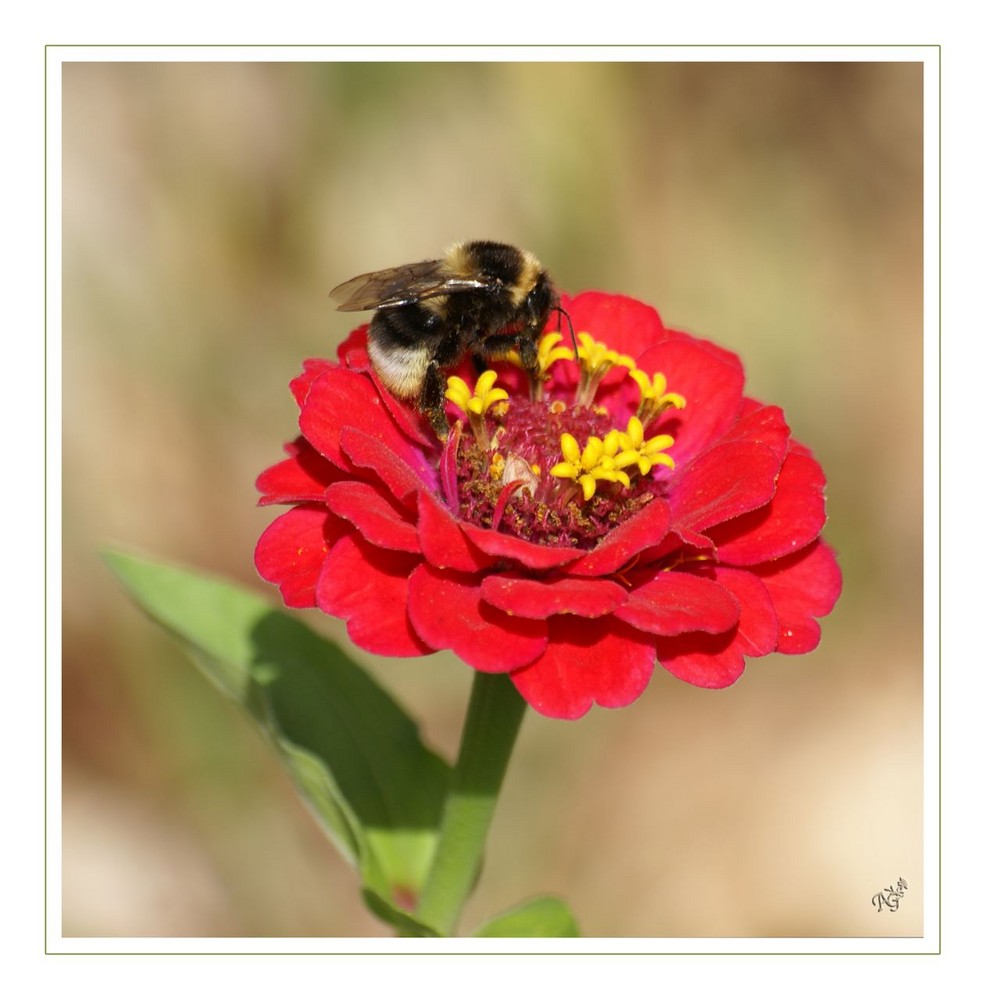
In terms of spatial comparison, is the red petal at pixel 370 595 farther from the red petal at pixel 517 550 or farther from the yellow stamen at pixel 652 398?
the yellow stamen at pixel 652 398

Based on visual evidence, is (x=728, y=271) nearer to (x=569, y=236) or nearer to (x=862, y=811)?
(x=569, y=236)

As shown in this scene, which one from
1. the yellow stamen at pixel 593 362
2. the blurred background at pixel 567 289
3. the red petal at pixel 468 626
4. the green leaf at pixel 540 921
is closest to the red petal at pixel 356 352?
the yellow stamen at pixel 593 362

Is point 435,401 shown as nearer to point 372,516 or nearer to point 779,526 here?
point 372,516

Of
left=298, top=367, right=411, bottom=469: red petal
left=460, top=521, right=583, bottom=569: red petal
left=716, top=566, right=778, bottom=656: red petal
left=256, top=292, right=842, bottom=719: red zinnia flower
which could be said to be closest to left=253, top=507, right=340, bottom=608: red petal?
left=256, top=292, right=842, bottom=719: red zinnia flower

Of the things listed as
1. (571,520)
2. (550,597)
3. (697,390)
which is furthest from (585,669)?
(697,390)

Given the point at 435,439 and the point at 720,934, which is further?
the point at 720,934

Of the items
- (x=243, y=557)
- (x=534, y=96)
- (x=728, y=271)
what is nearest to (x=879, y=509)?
(x=728, y=271)
